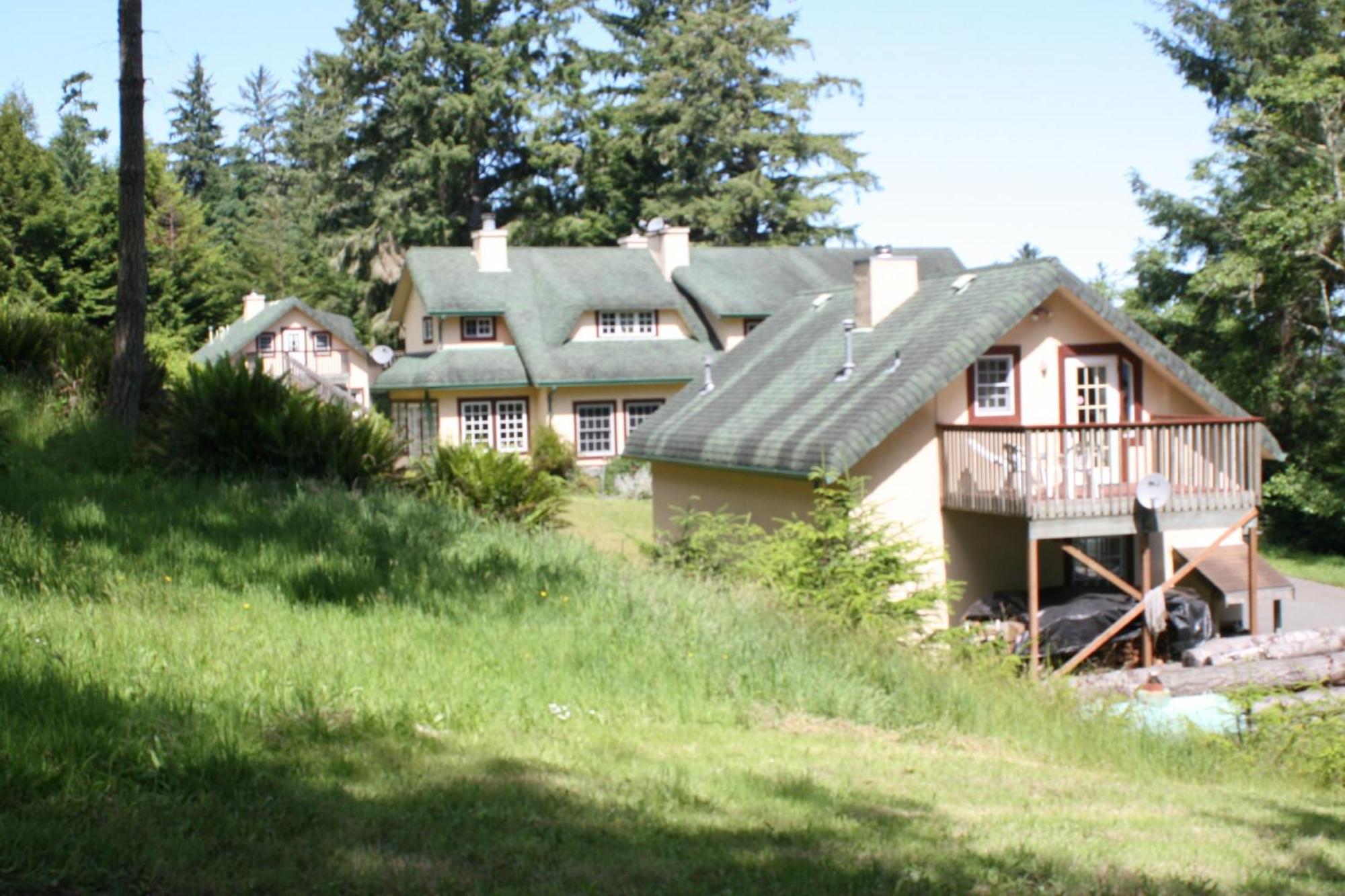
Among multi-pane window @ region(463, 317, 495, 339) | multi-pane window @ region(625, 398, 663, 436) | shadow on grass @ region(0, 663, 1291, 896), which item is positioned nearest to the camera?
shadow on grass @ region(0, 663, 1291, 896)

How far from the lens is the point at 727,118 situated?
53406 millimetres

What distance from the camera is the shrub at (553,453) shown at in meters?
37.4

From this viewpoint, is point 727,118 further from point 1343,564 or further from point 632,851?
point 632,851

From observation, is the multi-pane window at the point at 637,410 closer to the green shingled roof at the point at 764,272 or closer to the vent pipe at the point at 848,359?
the green shingled roof at the point at 764,272

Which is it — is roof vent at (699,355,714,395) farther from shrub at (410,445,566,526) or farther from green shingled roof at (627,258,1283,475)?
shrub at (410,445,566,526)

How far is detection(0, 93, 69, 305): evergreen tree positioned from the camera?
47125mm

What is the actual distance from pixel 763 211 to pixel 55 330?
123 feet

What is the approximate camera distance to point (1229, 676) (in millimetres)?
17359

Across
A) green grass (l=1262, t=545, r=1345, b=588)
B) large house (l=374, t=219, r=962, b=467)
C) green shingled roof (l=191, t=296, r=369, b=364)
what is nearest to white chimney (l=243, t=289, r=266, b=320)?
green shingled roof (l=191, t=296, r=369, b=364)

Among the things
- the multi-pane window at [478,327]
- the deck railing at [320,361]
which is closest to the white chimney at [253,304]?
the deck railing at [320,361]

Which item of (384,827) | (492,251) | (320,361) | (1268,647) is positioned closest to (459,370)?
(492,251)

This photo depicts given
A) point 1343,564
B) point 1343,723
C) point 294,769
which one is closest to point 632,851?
point 294,769

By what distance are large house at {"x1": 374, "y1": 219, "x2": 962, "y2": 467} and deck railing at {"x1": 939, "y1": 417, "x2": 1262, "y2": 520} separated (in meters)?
17.9

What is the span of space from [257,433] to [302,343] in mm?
39637
